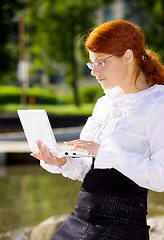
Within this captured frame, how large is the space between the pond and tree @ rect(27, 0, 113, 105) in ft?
93.3

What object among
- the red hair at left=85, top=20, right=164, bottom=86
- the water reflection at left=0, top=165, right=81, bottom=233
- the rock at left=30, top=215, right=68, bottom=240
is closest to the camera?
the red hair at left=85, top=20, right=164, bottom=86

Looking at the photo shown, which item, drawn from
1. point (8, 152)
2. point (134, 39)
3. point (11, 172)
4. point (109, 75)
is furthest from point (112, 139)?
point (8, 152)

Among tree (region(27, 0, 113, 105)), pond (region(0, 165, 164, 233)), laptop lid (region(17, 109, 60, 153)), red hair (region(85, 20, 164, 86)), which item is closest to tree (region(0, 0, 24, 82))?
tree (region(27, 0, 113, 105))

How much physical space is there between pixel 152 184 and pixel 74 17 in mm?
37701

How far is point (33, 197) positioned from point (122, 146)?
6337 millimetres

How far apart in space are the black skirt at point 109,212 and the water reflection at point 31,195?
172 inches

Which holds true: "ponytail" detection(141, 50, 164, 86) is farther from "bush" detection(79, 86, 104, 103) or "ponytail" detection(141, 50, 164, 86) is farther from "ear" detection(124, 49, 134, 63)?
"bush" detection(79, 86, 104, 103)

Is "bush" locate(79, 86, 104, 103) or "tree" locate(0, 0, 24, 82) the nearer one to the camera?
"tree" locate(0, 0, 24, 82)

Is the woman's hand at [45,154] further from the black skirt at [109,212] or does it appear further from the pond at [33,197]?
the pond at [33,197]

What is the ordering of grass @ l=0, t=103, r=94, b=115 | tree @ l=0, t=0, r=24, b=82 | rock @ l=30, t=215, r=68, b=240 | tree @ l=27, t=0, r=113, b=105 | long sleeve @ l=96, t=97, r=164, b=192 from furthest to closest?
tree @ l=27, t=0, r=113, b=105 → tree @ l=0, t=0, r=24, b=82 → grass @ l=0, t=103, r=94, b=115 → rock @ l=30, t=215, r=68, b=240 → long sleeve @ l=96, t=97, r=164, b=192

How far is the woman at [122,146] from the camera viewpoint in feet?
7.88

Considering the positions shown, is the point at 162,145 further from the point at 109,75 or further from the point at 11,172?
the point at 11,172

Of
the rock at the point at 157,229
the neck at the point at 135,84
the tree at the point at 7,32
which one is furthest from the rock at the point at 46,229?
the tree at the point at 7,32

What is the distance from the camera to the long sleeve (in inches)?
93.3
